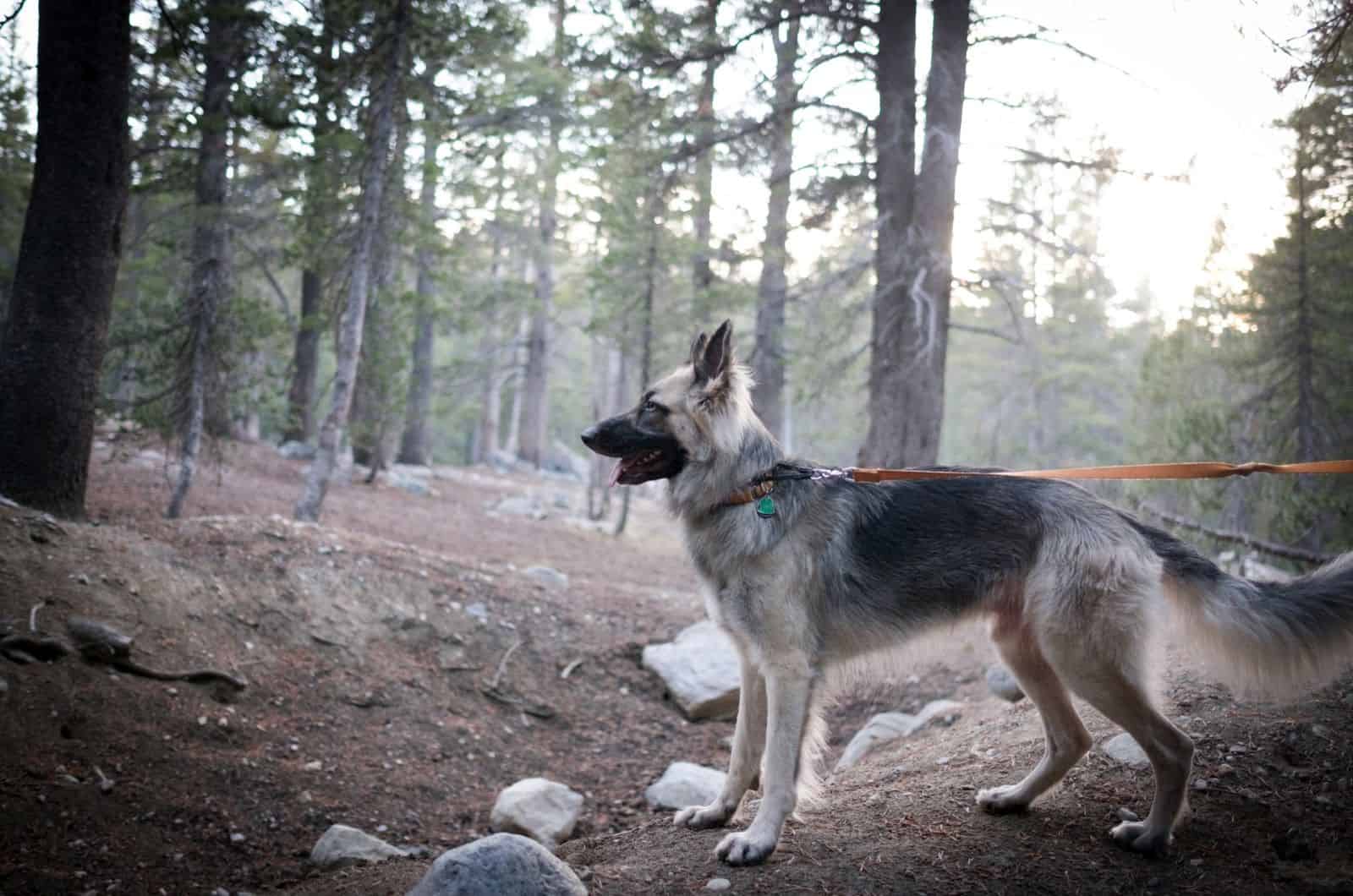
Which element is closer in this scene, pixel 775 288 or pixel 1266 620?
pixel 1266 620

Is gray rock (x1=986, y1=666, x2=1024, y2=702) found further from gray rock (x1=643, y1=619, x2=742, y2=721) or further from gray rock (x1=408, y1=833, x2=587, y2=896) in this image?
gray rock (x1=408, y1=833, x2=587, y2=896)

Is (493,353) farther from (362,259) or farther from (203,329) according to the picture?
(203,329)

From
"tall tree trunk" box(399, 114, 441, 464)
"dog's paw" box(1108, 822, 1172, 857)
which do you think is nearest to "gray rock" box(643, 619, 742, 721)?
"dog's paw" box(1108, 822, 1172, 857)

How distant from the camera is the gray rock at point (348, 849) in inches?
178

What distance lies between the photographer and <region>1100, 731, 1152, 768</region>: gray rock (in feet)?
15.4

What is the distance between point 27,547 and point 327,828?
10.2 feet

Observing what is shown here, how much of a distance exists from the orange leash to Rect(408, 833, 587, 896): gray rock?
93.3 inches

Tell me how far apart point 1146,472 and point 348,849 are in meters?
4.63

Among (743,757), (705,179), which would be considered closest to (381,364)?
(705,179)

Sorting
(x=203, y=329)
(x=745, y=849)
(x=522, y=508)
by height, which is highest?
(x=203, y=329)

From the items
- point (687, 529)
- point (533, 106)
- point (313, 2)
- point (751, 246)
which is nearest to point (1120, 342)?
point (751, 246)

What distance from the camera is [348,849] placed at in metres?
4.58

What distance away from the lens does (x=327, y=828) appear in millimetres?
4973

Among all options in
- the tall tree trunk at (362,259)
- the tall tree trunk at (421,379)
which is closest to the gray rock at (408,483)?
the tall tree trunk at (421,379)
